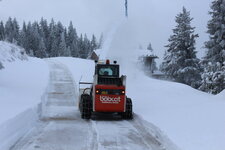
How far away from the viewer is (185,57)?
34781 millimetres

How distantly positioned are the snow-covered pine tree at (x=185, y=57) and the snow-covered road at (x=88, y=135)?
23.8 metres

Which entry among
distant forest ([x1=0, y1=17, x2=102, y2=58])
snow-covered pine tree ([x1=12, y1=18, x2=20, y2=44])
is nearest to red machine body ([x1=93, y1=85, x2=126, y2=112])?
distant forest ([x1=0, y1=17, x2=102, y2=58])

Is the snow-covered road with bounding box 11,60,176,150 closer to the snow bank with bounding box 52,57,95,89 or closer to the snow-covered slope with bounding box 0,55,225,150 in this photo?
the snow-covered slope with bounding box 0,55,225,150

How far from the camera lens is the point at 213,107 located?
10766 mm

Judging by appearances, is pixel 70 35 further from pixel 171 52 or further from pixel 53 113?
pixel 53 113

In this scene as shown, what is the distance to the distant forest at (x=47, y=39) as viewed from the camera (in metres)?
90.0

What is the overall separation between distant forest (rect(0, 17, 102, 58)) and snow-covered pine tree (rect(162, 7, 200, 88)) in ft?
166

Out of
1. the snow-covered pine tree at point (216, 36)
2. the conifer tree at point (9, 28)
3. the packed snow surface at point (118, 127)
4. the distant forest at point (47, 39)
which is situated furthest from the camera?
the conifer tree at point (9, 28)

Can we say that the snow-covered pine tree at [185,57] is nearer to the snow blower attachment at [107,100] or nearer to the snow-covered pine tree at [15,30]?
the snow blower attachment at [107,100]

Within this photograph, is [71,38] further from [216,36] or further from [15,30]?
[216,36]

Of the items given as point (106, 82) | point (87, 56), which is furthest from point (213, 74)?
point (87, 56)

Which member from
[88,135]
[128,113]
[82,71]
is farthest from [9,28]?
[88,135]

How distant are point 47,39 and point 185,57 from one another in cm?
7746

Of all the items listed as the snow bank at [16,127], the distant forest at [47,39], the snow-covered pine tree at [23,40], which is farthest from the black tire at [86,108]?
the snow-covered pine tree at [23,40]
